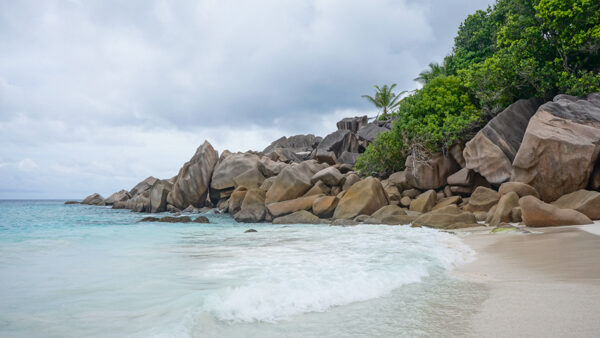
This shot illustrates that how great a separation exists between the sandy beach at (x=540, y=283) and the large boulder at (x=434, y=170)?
7.49 meters

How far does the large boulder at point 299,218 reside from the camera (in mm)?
13745

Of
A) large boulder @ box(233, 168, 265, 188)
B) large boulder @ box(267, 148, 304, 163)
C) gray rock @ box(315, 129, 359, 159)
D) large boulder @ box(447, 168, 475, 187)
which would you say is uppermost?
gray rock @ box(315, 129, 359, 159)

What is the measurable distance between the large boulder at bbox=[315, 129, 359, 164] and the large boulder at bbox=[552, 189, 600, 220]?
1696 centimetres

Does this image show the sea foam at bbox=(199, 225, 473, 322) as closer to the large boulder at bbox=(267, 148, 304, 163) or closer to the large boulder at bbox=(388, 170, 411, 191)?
the large boulder at bbox=(388, 170, 411, 191)

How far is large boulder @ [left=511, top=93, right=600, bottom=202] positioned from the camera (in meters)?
9.12

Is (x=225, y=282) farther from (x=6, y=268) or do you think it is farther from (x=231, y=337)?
(x=6, y=268)

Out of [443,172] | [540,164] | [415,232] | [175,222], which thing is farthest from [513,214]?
[175,222]

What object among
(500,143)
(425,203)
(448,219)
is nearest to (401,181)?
(425,203)

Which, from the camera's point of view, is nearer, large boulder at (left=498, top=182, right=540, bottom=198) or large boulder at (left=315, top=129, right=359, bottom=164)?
large boulder at (left=498, top=182, right=540, bottom=198)

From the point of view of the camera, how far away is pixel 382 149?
1806cm

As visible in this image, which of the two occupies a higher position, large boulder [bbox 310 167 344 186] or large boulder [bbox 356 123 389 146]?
large boulder [bbox 356 123 389 146]

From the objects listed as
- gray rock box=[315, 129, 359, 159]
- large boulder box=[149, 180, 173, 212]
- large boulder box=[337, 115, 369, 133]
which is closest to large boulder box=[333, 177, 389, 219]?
gray rock box=[315, 129, 359, 159]

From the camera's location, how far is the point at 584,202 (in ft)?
26.6

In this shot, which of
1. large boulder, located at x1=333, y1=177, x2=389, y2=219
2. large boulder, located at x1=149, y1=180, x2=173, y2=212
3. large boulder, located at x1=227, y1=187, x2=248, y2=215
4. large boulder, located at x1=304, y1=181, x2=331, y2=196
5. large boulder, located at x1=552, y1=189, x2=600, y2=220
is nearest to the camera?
large boulder, located at x1=552, y1=189, x2=600, y2=220
